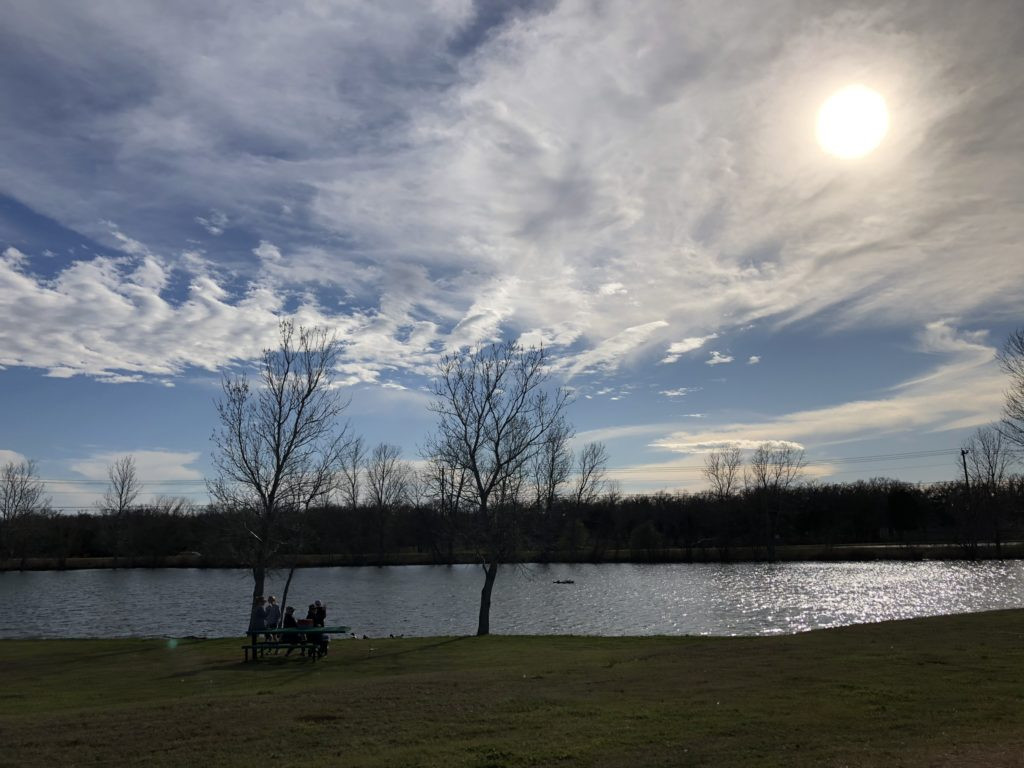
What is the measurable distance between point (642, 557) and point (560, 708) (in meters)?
74.8

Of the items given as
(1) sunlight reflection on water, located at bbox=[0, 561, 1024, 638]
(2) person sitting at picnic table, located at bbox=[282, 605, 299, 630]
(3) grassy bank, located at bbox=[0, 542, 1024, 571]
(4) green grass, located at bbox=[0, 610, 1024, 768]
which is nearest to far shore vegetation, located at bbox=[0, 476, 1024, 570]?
(3) grassy bank, located at bbox=[0, 542, 1024, 571]

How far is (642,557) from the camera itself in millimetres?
83000

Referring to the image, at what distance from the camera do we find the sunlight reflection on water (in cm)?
3353

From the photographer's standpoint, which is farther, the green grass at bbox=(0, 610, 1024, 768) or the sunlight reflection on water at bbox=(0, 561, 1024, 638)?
the sunlight reflection on water at bbox=(0, 561, 1024, 638)

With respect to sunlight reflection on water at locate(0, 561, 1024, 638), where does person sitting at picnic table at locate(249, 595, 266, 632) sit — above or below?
above

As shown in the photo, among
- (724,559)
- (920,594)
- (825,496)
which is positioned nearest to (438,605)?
(920,594)

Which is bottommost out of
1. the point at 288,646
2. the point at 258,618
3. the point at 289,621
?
the point at 288,646

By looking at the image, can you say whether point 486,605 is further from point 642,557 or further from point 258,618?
point 642,557

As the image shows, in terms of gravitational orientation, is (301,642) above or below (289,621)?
below

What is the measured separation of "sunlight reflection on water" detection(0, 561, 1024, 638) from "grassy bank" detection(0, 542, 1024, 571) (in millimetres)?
5923

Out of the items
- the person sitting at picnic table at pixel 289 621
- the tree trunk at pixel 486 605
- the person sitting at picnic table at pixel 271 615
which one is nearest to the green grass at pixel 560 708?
the person sitting at picnic table at pixel 271 615

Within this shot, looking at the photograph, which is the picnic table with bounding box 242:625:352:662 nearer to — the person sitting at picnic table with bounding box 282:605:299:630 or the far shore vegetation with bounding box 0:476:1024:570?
the person sitting at picnic table with bounding box 282:605:299:630

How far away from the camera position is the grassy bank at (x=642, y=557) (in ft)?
243

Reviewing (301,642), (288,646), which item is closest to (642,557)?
(301,642)
